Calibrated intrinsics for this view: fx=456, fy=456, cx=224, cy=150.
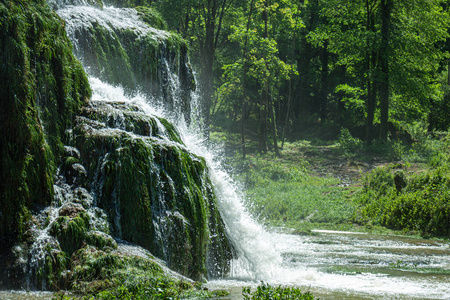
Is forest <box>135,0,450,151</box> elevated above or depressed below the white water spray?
above

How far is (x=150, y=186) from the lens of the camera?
23.0 ft

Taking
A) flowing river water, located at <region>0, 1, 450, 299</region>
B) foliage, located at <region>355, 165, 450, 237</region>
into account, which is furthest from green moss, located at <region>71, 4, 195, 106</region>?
foliage, located at <region>355, 165, 450, 237</region>

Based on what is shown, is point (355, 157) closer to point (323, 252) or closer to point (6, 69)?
point (323, 252)

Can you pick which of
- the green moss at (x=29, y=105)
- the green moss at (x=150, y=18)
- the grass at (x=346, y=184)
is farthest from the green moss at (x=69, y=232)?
the green moss at (x=150, y=18)

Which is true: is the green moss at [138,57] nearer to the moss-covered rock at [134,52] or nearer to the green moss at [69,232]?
the moss-covered rock at [134,52]

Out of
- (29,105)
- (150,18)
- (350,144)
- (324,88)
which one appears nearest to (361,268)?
(29,105)

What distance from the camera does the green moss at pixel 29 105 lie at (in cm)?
563

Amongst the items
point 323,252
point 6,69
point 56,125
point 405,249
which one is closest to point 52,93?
point 56,125

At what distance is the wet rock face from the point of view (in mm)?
6660

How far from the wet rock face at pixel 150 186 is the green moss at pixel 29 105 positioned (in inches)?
21.9

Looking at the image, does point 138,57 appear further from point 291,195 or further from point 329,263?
point 329,263

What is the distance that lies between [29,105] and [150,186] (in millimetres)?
2086

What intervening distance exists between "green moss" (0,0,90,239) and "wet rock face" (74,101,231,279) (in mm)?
556

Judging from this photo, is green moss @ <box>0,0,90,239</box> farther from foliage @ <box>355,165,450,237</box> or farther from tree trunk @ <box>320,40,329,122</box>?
tree trunk @ <box>320,40,329,122</box>
